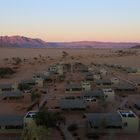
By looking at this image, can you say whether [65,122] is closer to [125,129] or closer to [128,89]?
[125,129]

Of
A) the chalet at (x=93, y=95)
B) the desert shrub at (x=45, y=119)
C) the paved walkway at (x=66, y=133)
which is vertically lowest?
the paved walkway at (x=66, y=133)

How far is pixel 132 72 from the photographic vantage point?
282ft

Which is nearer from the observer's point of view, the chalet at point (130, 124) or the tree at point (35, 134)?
the tree at point (35, 134)

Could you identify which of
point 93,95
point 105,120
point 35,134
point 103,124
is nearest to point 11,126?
point 35,134

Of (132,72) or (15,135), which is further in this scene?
(132,72)

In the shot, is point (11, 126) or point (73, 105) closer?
point (11, 126)

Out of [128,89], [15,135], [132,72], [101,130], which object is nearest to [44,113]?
[15,135]

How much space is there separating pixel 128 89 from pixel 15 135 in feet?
95.7

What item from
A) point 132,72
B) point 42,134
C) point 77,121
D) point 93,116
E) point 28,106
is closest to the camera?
point 42,134

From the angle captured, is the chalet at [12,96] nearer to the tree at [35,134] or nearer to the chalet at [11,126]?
the chalet at [11,126]

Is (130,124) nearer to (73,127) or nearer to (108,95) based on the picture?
(73,127)

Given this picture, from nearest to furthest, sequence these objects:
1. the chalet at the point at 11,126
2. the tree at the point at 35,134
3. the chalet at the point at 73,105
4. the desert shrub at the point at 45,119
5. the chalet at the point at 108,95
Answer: the tree at the point at 35,134 → the desert shrub at the point at 45,119 → the chalet at the point at 11,126 → the chalet at the point at 73,105 → the chalet at the point at 108,95

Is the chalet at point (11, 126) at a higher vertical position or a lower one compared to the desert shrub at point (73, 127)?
higher

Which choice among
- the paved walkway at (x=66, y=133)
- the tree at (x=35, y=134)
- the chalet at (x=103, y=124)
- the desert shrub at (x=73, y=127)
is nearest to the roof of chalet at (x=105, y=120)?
the chalet at (x=103, y=124)
